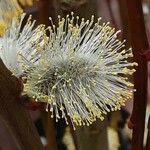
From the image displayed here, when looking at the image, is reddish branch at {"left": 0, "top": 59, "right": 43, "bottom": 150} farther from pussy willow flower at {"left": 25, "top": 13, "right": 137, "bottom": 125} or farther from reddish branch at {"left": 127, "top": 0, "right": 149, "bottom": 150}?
reddish branch at {"left": 127, "top": 0, "right": 149, "bottom": 150}

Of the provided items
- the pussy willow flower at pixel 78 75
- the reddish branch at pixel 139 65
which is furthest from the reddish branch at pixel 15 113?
the reddish branch at pixel 139 65

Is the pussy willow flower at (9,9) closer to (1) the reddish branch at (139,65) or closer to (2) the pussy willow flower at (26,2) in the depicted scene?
(2) the pussy willow flower at (26,2)

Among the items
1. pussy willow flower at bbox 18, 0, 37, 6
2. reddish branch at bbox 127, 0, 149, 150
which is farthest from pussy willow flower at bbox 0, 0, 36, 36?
reddish branch at bbox 127, 0, 149, 150

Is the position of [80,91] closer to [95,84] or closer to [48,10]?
[95,84]

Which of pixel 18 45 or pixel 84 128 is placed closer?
pixel 18 45

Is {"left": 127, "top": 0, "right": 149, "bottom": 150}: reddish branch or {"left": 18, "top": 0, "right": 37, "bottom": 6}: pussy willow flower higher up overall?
{"left": 18, "top": 0, "right": 37, "bottom": 6}: pussy willow flower

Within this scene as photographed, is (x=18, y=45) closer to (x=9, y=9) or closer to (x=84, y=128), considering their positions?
(x=9, y=9)

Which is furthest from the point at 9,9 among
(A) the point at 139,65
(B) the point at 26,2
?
(A) the point at 139,65
